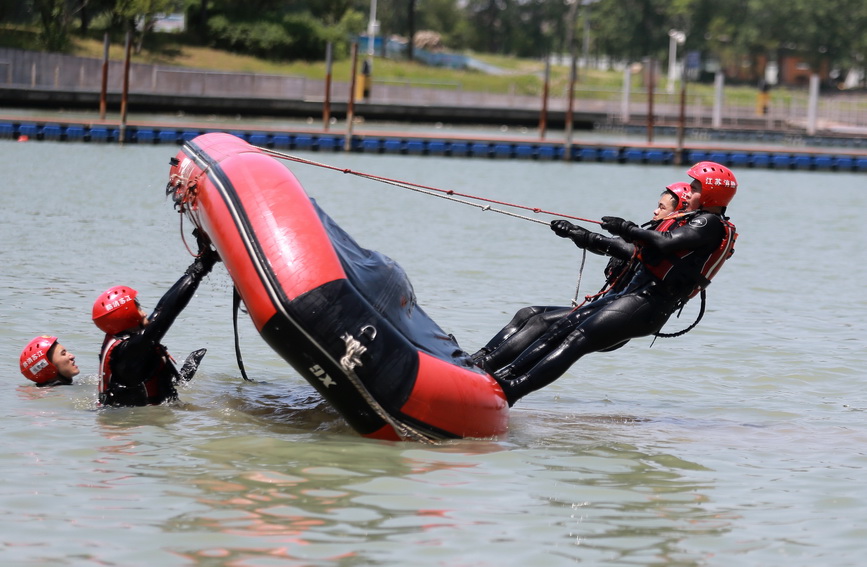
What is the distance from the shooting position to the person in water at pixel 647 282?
7.67m

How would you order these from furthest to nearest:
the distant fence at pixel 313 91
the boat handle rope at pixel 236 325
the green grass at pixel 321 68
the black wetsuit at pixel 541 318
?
the green grass at pixel 321 68
the distant fence at pixel 313 91
the boat handle rope at pixel 236 325
the black wetsuit at pixel 541 318

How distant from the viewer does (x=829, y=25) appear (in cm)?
10050

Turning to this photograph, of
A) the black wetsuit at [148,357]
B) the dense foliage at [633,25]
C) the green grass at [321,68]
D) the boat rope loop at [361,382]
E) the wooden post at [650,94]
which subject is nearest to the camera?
the boat rope loop at [361,382]

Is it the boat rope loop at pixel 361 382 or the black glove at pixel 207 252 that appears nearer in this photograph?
the boat rope loop at pixel 361 382

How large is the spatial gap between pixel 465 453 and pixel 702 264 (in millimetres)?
1908

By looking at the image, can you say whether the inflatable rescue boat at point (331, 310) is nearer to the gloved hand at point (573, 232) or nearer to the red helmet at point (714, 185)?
the gloved hand at point (573, 232)

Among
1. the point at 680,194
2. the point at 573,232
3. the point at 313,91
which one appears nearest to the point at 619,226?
the point at 573,232

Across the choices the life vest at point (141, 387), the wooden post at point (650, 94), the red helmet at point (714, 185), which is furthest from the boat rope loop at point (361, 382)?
the wooden post at point (650, 94)

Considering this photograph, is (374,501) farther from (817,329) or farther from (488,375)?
(817,329)

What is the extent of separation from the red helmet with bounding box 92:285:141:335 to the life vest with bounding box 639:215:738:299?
309 cm

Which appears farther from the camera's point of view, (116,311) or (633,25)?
(633,25)

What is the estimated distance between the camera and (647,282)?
7.86 metres

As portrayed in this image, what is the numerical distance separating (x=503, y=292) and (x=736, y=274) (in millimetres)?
3991

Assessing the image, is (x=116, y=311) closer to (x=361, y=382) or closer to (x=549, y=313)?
(x=361, y=382)
